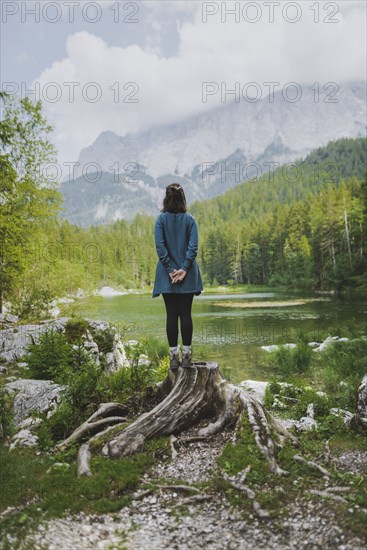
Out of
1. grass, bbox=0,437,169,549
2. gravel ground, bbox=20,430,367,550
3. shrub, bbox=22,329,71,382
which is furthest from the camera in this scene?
shrub, bbox=22,329,71,382

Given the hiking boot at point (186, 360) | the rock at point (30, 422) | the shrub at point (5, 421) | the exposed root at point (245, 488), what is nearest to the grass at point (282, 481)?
the exposed root at point (245, 488)

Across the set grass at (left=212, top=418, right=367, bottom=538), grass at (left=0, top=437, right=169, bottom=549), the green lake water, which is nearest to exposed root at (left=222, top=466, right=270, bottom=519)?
grass at (left=212, top=418, right=367, bottom=538)

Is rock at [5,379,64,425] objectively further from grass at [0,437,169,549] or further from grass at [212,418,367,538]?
grass at [212,418,367,538]

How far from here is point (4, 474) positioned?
544 cm

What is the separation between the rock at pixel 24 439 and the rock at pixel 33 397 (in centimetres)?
82

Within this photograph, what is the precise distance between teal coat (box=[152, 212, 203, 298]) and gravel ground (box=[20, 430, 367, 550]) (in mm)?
3229

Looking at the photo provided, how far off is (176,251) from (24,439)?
388 cm

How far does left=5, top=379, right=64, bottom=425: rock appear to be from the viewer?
805cm

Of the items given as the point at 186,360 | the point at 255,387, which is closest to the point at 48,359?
the point at 186,360

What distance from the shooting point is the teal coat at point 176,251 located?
7.13m

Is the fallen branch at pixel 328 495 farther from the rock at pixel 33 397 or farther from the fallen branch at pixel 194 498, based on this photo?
the rock at pixel 33 397

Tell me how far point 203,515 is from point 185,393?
2.61 metres

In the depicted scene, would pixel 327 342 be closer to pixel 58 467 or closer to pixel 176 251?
pixel 176 251

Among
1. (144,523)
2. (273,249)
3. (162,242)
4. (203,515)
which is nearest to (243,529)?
(203,515)
